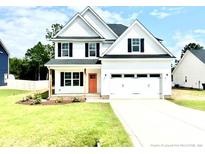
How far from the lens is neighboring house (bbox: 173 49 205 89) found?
36250mm

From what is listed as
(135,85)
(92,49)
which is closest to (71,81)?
(92,49)

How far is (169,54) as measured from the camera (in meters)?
24.6

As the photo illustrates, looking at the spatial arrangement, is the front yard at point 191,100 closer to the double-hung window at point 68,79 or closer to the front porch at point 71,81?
the front porch at point 71,81

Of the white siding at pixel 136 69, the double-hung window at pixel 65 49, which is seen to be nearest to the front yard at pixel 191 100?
the white siding at pixel 136 69

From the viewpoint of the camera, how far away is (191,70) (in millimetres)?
38438

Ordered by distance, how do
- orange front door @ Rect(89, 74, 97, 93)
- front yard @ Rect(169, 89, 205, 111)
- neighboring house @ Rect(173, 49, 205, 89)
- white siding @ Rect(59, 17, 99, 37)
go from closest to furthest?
front yard @ Rect(169, 89, 205, 111)
white siding @ Rect(59, 17, 99, 37)
orange front door @ Rect(89, 74, 97, 93)
neighboring house @ Rect(173, 49, 205, 89)

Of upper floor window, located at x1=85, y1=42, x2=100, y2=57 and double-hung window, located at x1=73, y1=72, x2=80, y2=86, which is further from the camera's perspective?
upper floor window, located at x1=85, y1=42, x2=100, y2=57

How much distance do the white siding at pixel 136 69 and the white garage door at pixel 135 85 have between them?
11.1 inches

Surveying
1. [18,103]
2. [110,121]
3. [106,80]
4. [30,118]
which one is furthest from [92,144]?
[106,80]

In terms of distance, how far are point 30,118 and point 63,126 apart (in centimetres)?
273

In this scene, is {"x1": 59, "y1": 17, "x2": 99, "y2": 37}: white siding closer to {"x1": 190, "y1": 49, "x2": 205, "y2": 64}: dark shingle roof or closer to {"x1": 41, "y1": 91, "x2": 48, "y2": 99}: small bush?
{"x1": 41, "y1": 91, "x2": 48, "y2": 99}: small bush

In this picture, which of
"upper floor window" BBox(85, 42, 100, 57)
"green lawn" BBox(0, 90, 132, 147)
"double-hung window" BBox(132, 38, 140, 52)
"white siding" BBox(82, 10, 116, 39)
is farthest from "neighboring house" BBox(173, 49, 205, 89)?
"green lawn" BBox(0, 90, 132, 147)

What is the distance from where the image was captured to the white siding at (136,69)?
24.4 m

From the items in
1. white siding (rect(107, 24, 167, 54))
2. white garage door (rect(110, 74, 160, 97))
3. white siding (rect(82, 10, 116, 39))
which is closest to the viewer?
white garage door (rect(110, 74, 160, 97))
